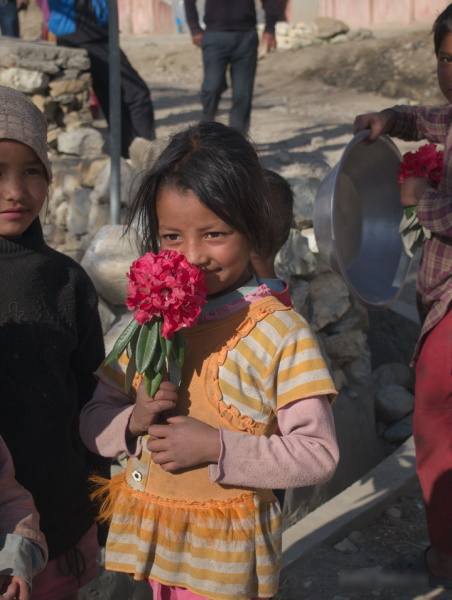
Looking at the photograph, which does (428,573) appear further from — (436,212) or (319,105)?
Answer: (319,105)

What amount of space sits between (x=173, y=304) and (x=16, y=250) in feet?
2.22

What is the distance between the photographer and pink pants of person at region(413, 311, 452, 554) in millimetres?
2873

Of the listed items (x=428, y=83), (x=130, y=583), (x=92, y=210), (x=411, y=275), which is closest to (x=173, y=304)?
(x=130, y=583)

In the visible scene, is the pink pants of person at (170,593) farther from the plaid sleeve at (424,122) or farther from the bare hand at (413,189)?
the plaid sleeve at (424,122)

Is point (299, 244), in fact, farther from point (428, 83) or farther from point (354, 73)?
point (354, 73)

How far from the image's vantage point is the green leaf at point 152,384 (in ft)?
5.40

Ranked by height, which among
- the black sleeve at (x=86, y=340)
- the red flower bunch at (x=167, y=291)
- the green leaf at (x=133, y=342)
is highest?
the red flower bunch at (x=167, y=291)

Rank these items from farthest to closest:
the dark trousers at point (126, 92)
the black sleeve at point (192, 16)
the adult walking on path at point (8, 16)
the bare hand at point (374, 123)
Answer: the adult walking on path at point (8, 16), the black sleeve at point (192, 16), the dark trousers at point (126, 92), the bare hand at point (374, 123)

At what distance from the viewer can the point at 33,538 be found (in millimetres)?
1602

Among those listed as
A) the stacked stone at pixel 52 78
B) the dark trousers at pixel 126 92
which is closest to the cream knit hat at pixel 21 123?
the dark trousers at pixel 126 92

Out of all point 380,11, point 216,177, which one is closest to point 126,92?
point 216,177

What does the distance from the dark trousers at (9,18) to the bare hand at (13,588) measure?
948cm

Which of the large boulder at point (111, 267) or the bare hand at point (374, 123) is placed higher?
the bare hand at point (374, 123)

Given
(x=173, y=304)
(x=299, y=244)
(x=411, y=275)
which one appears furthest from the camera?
(x=411, y=275)
